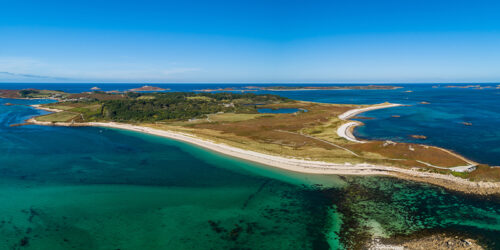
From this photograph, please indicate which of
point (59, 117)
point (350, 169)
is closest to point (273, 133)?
point (350, 169)

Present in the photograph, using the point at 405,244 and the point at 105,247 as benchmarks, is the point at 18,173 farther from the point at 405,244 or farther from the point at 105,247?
the point at 405,244

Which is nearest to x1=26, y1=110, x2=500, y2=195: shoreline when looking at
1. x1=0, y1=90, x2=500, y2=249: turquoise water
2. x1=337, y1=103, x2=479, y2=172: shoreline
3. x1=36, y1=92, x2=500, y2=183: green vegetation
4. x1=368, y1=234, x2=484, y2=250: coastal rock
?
x1=36, y1=92, x2=500, y2=183: green vegetation

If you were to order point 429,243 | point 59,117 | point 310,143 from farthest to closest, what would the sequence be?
point 59,117 < point 310,143 < point 429,243

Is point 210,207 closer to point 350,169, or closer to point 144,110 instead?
point 350,169

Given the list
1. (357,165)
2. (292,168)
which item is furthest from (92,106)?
(357,165)

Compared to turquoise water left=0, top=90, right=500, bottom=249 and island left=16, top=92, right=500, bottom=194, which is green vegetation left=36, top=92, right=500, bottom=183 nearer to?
island left=16, top=92, right=500, bottom=194

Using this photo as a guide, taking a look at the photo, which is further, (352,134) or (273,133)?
(352,134)

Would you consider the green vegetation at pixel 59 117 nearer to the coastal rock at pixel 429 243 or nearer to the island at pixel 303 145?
the island at pixel 303 145

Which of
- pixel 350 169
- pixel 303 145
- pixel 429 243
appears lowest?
pixel 429 243

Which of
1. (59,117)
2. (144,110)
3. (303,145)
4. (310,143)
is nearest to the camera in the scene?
(303,145)
